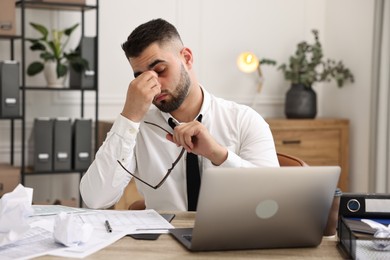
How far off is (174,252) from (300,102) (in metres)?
3.30

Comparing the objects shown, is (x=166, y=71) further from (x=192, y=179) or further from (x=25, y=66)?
(x=25, y=66)

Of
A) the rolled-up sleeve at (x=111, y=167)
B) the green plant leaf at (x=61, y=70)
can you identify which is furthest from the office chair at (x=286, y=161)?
the green plant leaf at (x=61, y=70)

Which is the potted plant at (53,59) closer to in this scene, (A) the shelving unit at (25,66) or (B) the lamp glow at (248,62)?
(A) the shelving unit at (25,66)

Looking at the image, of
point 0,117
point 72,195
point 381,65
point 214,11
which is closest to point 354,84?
point 381,65

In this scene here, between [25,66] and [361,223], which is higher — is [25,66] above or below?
above

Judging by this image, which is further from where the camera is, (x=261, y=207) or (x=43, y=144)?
(x=43, y=144)

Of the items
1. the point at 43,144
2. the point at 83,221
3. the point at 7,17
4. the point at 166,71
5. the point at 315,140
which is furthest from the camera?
the point at 315,140

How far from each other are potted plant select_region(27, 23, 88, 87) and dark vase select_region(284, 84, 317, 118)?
A: 1535 mm

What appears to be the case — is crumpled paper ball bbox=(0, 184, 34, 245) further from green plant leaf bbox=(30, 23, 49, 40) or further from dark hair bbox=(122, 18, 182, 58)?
green plant leaf bbox=(30, 23, 49, 40)

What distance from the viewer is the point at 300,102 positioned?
4684 millimetres

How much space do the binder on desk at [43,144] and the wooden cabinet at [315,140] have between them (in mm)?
1432

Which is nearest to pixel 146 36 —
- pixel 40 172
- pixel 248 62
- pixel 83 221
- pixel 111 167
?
pixel 111 167

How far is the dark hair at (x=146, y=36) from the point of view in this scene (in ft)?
7.34

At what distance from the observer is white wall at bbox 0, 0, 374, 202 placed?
→ 4.43m
